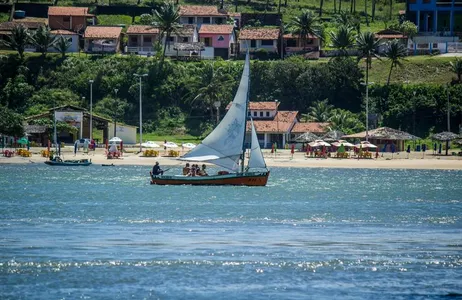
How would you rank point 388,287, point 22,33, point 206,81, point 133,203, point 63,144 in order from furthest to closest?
1. point 22,33
2. point 206,81
3. point 63,144
4. point 133,203
5. point 388,287

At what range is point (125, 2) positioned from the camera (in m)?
183

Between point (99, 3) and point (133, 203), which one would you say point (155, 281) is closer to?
point (133, 203)

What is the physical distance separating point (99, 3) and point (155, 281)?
131337mm

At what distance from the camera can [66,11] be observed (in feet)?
553

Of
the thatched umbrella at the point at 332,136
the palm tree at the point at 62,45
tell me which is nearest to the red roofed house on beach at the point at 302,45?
the palm tree at the point at 62,45

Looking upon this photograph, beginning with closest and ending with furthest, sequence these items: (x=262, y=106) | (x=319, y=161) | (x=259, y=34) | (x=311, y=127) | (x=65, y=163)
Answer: (x=65, y=163) < (x=319, y=161) < (x=311, y=127) < (x=262, y=106) < (x=259, y=34)

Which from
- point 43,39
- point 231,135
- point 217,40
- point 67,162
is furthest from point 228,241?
point 217,40

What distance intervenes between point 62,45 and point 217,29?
61.8 ft

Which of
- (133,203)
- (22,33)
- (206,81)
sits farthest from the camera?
(22,33)

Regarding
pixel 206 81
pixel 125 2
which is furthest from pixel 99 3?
pixel 206 81

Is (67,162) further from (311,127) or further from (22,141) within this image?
(311,127)

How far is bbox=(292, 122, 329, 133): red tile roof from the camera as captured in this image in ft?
448

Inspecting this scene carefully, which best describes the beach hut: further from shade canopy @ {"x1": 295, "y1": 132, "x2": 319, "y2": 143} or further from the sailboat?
the sailboat

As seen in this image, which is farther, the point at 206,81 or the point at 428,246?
the point at 206,81
